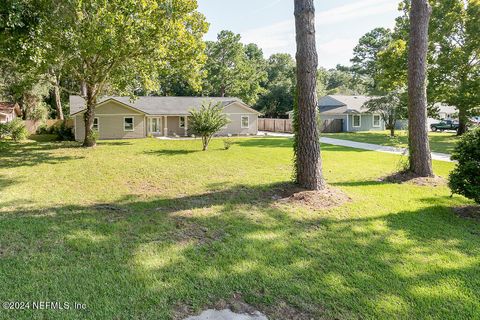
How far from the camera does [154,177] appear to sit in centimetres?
1021

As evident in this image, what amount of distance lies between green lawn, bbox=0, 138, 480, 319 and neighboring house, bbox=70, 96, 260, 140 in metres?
17.5

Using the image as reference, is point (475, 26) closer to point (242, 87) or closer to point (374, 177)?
point (374, 177)

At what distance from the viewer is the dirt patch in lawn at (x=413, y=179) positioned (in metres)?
8.92

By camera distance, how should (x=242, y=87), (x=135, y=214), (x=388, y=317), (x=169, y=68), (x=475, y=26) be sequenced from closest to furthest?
(x=388, y=317)
(x=135, y=214)
(x=169, y=68)
(x=475, y=26)
(x=242, y=87)

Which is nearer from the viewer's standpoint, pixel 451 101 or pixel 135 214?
pixel 135 214

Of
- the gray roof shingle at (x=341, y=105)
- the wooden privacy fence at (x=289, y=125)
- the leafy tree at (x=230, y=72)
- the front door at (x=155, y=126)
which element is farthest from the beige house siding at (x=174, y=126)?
the gray roof shingle at (x=341, y=105)

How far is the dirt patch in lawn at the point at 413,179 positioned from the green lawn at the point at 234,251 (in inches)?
22.1

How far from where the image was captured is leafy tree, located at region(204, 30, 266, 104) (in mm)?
43094

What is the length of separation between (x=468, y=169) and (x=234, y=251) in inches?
199

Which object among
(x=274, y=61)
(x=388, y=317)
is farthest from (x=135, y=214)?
(x=274, y=61)

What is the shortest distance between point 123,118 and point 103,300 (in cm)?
2531

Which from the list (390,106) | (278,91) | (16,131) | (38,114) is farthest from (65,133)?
(278,91)

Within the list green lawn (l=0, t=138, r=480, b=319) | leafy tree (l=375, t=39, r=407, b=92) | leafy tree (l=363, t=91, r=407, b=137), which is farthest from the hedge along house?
green lawn (l=0, t=138, r=480, b=319)

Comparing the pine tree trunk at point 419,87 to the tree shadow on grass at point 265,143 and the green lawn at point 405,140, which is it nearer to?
the green lawn at point 405,140
